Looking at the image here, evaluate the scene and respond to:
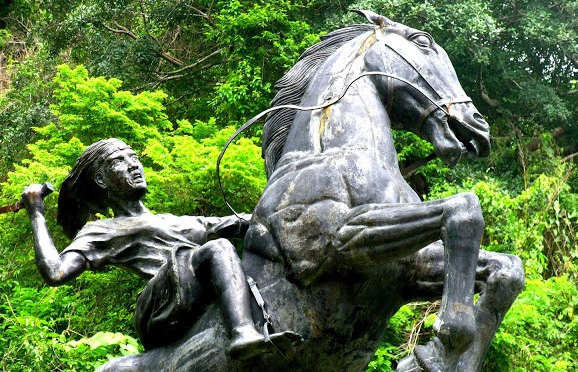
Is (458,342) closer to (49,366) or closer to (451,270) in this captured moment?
(451,270)

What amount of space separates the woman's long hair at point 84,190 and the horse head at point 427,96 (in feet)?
4.99

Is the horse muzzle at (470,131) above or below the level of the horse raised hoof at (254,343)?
above

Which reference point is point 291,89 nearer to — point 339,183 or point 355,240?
point 339,183

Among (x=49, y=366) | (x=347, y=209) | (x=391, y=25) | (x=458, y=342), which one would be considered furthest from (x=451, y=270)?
(x=49, y=366)

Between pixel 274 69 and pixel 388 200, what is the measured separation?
35.8 feet

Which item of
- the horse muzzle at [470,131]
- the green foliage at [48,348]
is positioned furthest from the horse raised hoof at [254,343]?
the green foliage at [48,348]

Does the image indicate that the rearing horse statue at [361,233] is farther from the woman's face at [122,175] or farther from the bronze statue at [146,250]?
the woman's face at [122,175]

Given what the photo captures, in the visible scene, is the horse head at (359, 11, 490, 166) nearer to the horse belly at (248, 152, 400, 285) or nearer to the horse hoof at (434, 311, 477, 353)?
the horse belly at (248, 152, 400, 285)

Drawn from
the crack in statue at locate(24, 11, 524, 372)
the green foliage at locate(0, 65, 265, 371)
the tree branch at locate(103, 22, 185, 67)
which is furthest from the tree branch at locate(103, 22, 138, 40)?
the crack in statue at locate(24, 11, 524, 372)

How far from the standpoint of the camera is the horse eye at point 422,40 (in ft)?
19.2

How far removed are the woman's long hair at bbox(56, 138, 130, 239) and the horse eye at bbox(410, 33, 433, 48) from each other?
Result: 5.56 ft

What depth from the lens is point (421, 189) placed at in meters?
15.9

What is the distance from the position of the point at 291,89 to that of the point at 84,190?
1308 mm

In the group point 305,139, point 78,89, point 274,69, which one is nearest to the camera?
point 305,139
